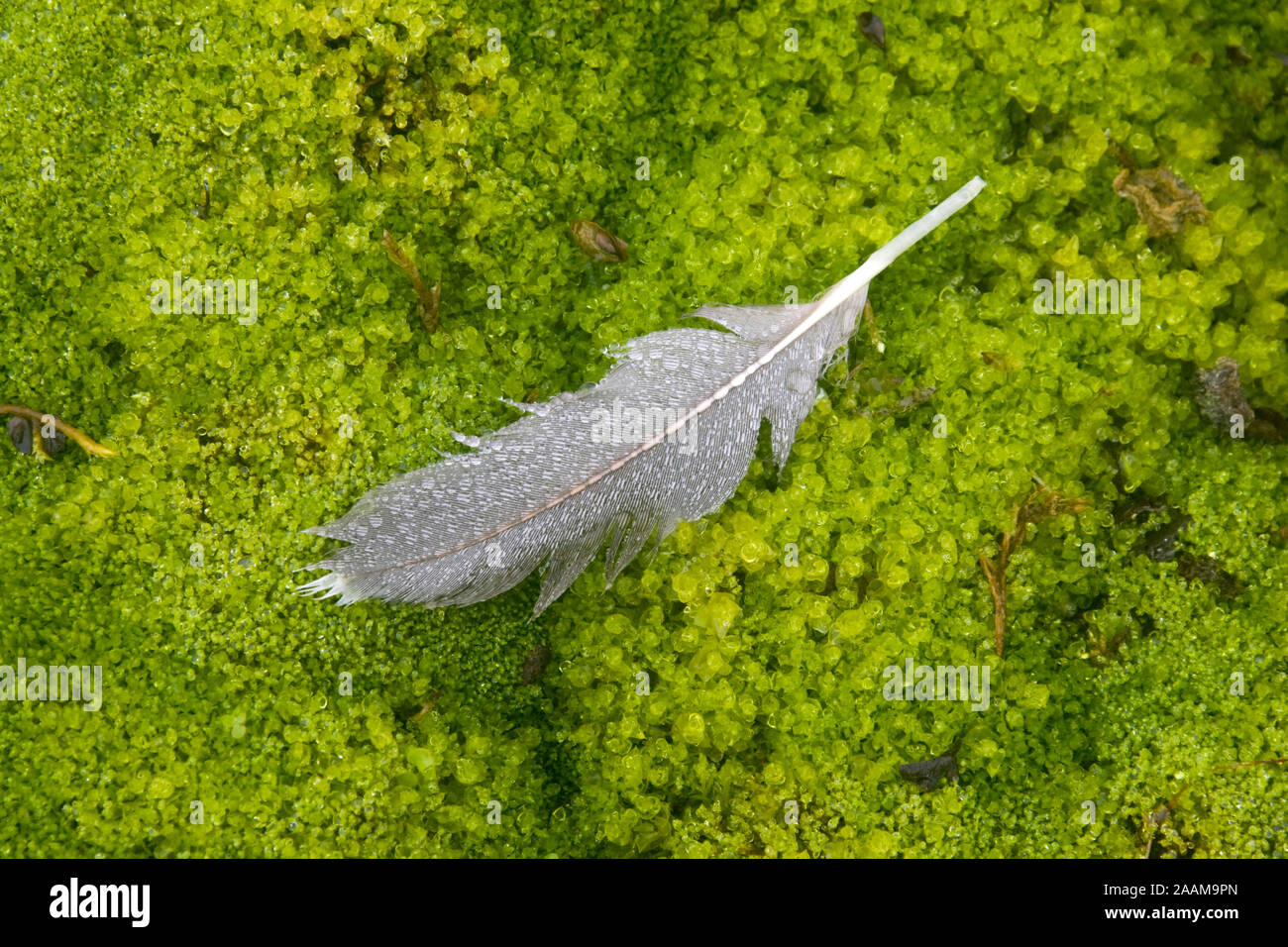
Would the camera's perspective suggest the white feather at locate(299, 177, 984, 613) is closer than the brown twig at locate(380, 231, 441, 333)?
Yes

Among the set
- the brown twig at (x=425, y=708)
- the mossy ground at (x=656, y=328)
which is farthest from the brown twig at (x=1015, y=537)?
the brown twig at (x=425, y=708)

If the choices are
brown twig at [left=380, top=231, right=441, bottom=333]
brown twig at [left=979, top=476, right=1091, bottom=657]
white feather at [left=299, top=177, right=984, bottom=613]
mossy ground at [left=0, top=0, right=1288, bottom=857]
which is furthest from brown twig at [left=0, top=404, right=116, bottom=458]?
brown twig at [left=979, top=476, right=1091, bottom=657]

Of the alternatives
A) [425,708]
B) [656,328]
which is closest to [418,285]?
[656,328]

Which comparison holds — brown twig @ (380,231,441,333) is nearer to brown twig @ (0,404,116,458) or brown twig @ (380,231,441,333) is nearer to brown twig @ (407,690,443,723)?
brown twig @ (0,404,116,458)

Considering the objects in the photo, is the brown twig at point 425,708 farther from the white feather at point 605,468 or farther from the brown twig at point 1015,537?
the brown twig at point 1015,537

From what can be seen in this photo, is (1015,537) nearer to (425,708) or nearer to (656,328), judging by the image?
(656,328)

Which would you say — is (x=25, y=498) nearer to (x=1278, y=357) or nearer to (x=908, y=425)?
(x=908, y=425)
